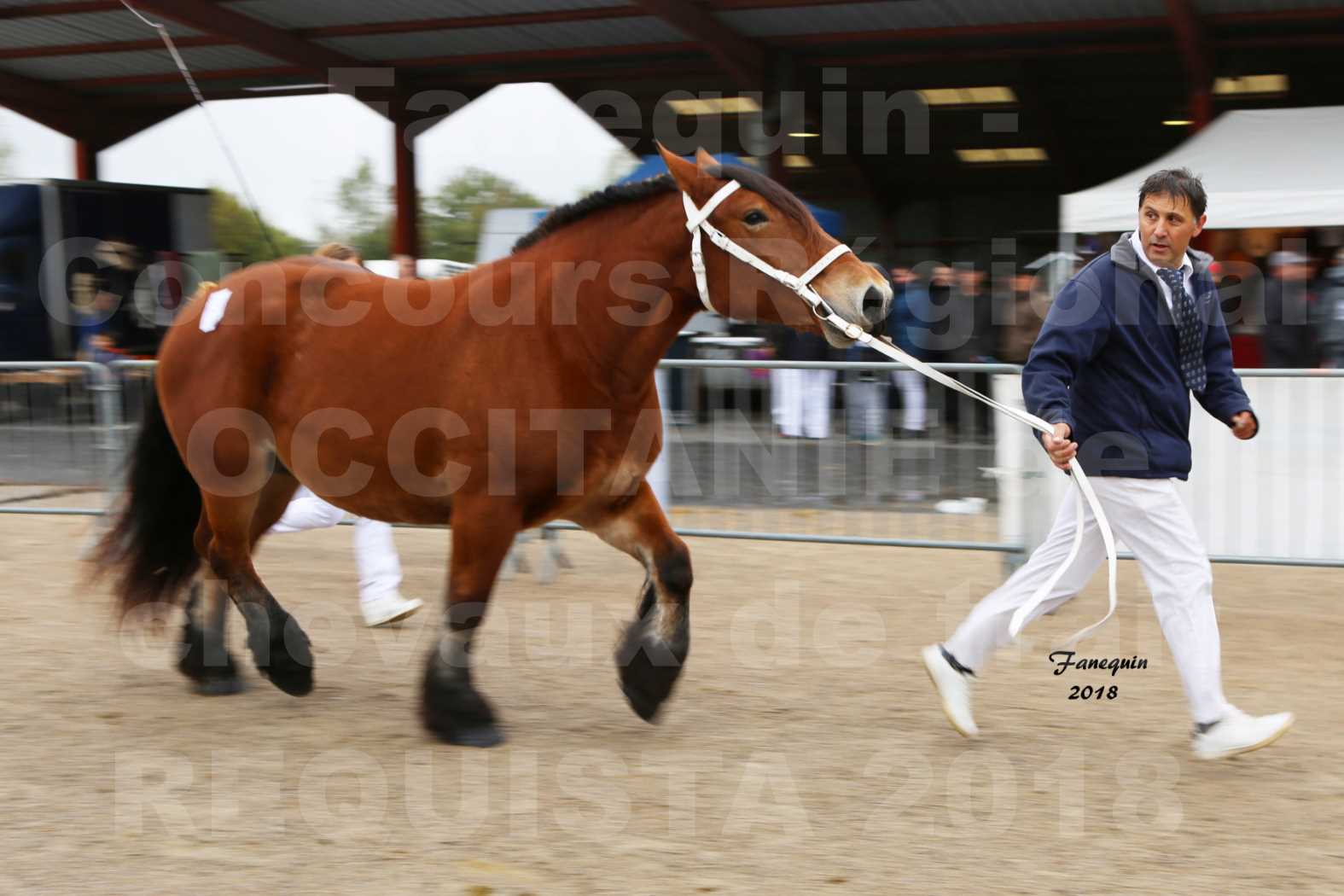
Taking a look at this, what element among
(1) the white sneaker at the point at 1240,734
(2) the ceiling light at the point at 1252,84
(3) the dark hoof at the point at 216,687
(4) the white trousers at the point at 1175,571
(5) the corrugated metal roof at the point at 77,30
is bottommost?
(3) the dark hoof at the point at 216,687

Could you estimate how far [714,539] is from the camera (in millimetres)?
8125

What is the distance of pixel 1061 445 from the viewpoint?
3.56 meters

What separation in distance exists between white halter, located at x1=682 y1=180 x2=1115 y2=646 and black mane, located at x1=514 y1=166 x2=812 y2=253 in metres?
0.05

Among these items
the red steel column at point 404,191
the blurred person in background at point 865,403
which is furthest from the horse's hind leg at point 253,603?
the red steel column at point 404,191

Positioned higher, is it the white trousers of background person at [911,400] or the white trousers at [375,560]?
the white trousers of background person at [911,400]

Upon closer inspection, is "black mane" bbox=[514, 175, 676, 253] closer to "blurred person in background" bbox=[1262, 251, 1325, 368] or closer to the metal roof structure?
"blurred person in background" bbox=[1262, 251, 1325, 368]

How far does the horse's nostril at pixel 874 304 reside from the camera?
142 inches

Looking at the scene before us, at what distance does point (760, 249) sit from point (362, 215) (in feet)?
65.7

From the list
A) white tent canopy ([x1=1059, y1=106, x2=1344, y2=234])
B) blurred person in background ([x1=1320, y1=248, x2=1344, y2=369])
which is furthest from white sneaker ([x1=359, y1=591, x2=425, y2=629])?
white tent canopy ([x1=1059, y1=106, x2=1344, y2=234])

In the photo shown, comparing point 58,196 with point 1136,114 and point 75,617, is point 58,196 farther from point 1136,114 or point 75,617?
point 1136,114

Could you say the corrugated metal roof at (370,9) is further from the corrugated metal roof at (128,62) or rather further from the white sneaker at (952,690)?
the white sneaker at (952,690)

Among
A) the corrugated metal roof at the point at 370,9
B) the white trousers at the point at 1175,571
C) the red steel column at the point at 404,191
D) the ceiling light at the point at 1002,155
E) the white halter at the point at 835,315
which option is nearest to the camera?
the white halter at the point at 835,315

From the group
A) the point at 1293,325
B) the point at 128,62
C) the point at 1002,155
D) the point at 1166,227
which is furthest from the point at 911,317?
the point at 128,62

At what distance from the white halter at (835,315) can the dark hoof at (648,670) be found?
1.08 meters
